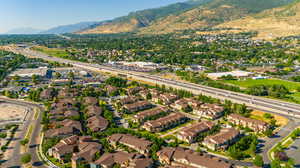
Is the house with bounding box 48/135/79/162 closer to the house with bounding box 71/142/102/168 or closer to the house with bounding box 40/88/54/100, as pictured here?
the house with bounding box 71/142/102/168

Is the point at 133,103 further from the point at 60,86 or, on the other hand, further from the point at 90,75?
the point at 90,75

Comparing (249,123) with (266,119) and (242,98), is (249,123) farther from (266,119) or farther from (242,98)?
(242,98)

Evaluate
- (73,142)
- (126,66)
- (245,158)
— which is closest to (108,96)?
(73,142)

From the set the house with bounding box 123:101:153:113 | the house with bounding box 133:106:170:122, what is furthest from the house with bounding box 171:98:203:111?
the house with bounding box 123:101:153:113

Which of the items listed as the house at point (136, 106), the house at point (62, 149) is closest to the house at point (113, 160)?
the house at point (62, 149)

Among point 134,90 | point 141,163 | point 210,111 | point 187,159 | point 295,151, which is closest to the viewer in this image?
point 141,163

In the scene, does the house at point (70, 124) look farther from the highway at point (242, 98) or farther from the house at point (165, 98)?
the highway at point (242, 98)

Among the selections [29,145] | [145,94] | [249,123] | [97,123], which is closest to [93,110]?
[97,123]
